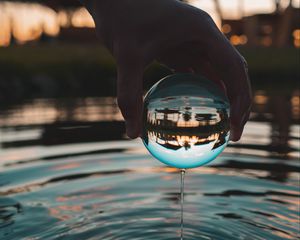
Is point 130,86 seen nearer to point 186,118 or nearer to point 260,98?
point 186,118

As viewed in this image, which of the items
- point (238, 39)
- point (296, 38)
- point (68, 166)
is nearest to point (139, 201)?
point (68, 166)

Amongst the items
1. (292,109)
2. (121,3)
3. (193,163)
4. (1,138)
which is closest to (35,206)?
(193,163)

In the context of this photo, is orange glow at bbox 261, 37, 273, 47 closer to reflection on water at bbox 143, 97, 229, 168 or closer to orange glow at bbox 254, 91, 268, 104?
orange glow at bbox 254, 91, 268, 104

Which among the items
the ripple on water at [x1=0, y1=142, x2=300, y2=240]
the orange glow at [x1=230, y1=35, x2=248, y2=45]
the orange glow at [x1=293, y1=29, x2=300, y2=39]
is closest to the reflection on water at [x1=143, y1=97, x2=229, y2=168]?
the ripple on water at [x1=0, y1=142, x2=300, y2=240]

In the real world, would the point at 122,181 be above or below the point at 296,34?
below

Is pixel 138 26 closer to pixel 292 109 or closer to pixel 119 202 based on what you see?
pixel 119 202
